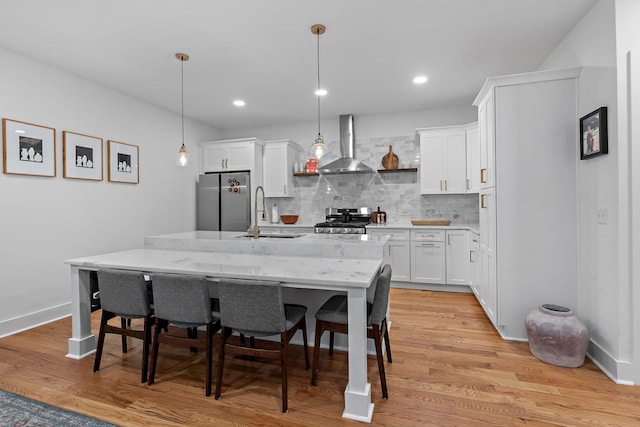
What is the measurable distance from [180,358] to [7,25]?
3103 millimetres

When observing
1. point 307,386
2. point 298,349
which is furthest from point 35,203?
point 307,386

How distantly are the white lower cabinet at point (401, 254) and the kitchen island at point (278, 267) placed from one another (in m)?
2.02

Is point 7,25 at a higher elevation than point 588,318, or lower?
higher

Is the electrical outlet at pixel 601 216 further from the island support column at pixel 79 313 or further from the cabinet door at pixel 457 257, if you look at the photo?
the island support column at pixel 79 313

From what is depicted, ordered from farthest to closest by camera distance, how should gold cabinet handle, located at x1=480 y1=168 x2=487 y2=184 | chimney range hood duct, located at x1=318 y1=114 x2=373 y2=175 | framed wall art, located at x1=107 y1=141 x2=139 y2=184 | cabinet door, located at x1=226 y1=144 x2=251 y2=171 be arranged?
cabinet door, located at x1=226 y1=144 x2=251 y2=171 < chimney range hood duct, located at x1=318 y1=114 x2=373 y2=175 < framed wall art, located at x1=107 y1=141 x2=139 y2=184 < gold cabinet handle, located at x1=480 y1=168 x2=487 y2=184

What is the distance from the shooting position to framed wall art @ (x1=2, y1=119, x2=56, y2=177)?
10.0ft

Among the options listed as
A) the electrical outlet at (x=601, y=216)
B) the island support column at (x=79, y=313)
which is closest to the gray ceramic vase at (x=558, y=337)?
the electrical outlet at (x=601, y=216)

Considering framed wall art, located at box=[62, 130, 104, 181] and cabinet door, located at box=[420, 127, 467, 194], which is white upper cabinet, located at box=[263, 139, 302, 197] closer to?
cabinet door, located at box=[420, 127, 467, 194]

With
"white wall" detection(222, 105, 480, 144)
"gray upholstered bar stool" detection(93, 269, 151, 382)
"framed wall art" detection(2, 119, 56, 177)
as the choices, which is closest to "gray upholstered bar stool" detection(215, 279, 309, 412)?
"gray upholstered bar stool" detection(93, 269, 151, 382)

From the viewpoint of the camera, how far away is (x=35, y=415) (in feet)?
6.13

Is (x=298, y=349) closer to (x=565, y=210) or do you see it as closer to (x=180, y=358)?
(x=180, y=358)

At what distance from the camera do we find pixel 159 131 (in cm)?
482

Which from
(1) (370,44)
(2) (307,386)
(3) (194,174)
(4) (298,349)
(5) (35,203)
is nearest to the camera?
(2) (307,386)

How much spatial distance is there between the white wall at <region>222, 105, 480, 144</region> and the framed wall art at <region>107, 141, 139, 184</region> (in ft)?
7.40
